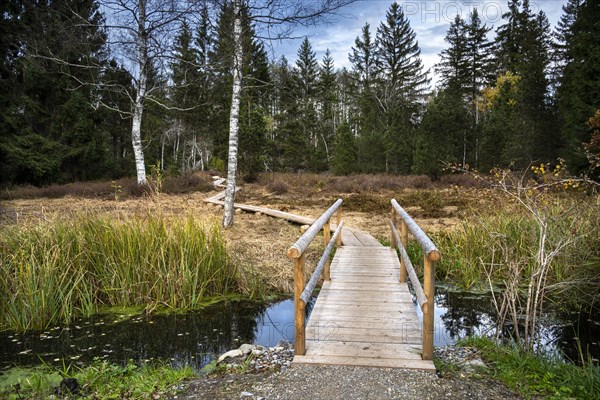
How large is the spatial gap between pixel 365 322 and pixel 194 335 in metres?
2.10

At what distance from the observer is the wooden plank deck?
3395mm

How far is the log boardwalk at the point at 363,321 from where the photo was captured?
3.35 metres

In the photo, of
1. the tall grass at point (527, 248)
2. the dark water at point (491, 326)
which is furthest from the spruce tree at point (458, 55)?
the dark water at point (491, 326)

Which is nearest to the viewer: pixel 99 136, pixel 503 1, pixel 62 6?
pixel 62 6

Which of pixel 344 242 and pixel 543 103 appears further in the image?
pixel 543 103

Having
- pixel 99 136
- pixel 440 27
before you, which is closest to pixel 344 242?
pixel 99 136

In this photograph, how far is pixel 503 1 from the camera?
3644 centimetres

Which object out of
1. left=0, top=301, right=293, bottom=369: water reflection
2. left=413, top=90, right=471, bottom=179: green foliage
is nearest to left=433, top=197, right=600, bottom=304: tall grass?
left=0, top=301, right=293, bottom=369: water reflection

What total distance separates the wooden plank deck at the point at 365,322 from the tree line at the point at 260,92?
2.85 m

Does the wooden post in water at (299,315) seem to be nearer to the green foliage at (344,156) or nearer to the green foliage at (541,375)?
the green foliage at (541,375)

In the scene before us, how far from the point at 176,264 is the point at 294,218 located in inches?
Answer: 220

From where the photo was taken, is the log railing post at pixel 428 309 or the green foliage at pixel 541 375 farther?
the log railing post at pixel 428 309

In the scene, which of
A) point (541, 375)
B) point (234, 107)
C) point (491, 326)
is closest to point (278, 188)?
point (234, 107)

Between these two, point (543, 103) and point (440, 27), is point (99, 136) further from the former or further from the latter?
point (440, 27)
